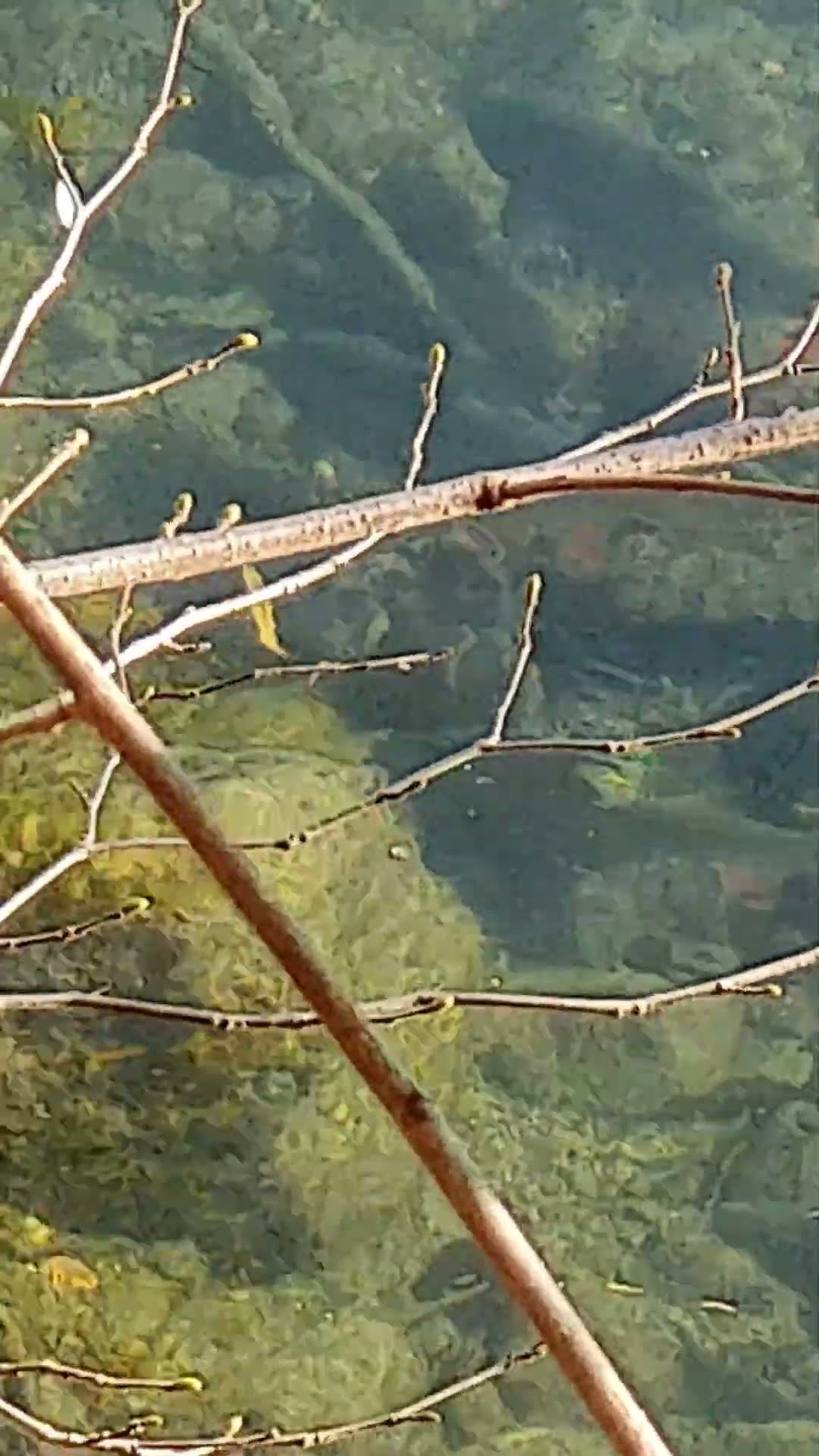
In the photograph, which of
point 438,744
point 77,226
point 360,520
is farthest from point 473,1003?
point 438,744

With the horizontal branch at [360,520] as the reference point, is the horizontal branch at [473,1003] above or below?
below

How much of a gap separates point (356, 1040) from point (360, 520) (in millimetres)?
250

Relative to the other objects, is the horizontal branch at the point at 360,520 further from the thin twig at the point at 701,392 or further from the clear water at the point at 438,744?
the clear water at the point at 438,744

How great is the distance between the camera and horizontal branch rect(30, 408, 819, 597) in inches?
21.3

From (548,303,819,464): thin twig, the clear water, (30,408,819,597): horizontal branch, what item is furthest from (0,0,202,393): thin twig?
the clear water

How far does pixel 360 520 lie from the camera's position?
571mm

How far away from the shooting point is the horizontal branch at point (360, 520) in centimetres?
54

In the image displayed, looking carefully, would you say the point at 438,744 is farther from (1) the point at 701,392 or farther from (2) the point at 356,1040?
(2) the point at 356,1040

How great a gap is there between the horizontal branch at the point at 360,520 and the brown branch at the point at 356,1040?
0.15 m

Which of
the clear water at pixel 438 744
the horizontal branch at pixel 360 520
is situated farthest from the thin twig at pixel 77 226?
the clear water at pixel 438 744

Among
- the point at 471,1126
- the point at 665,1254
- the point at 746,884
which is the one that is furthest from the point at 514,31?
the point at 665,1254

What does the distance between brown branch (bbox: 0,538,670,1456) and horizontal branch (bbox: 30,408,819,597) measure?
149 millimetres

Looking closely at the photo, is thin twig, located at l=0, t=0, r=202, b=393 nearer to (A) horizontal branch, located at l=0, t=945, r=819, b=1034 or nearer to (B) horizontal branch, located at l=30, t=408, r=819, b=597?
(B) horizontal branch, located at l=30, t=408, r=819, b=597

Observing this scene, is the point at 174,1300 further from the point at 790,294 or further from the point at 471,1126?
the point at 790,294
